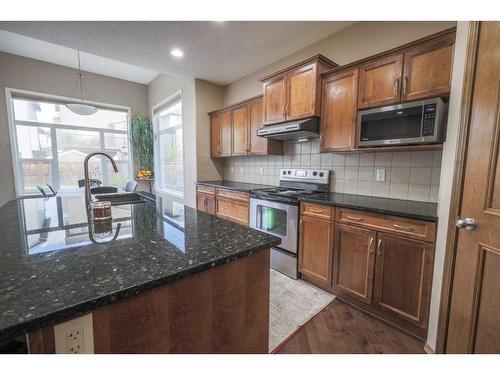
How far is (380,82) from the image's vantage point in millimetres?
1901

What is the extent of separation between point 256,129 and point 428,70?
194 cm

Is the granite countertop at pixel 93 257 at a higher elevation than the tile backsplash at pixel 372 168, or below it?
below

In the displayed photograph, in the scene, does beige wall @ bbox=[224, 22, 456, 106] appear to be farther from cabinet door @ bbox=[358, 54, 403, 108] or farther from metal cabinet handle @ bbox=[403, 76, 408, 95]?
metal cabinet handle @ bbox=[403, 76, 408, 95]

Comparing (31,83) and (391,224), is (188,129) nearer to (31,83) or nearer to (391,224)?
(31,83)

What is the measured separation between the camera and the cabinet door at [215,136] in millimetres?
3869

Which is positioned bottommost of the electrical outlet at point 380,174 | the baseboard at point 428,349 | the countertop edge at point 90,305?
the baseboard at point 428,349

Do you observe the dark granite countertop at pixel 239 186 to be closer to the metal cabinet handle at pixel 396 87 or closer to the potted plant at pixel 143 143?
the metal cabinet handle at pixel 396 87

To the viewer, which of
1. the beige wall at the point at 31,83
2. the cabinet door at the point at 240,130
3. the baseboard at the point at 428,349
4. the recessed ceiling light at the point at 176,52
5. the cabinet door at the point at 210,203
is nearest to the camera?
the baseboard at the point at 428,349

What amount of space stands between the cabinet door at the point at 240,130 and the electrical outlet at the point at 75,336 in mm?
→ 2927

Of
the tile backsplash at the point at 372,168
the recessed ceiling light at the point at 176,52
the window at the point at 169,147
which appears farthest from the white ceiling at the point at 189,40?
the window at the point at 169,147

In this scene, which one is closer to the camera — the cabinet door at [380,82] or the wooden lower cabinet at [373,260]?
the wooden lower cabinet at [373,260]

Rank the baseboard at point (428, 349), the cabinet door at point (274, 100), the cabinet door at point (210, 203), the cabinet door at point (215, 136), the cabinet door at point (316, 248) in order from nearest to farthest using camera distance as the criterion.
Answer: the baseboard at point (428, 349) → the cabinet door at point (316, 248) → the cabinet door at point (274, 100) → the cabinet door at point (210, 203) → the cabinet door at point (215, 136)

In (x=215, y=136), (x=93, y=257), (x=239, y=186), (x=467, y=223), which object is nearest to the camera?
(x=93, y=257)

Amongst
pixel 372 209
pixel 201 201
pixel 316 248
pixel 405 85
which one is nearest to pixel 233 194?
pixel 201 201
